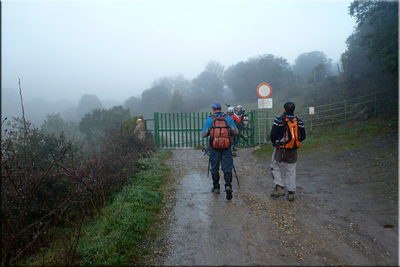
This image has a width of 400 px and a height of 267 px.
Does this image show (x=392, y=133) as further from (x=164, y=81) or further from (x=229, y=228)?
(x=164, y=81)

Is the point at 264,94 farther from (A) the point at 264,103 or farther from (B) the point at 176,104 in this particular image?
(B) the point at 176,104

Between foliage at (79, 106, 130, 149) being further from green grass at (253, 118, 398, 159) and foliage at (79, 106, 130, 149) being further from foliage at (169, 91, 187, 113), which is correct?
green grass at (253, 118, 398, 159)

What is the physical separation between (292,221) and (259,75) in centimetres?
4431

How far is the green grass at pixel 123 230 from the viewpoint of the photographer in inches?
122

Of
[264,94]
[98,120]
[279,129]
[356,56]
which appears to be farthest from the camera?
[98,120]

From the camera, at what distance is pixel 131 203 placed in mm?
Result: 4539

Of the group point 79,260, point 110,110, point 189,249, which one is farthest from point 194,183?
point 110,110

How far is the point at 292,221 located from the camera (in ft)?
13.1

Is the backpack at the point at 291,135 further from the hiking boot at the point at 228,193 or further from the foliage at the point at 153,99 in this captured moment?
the foliage at the point at 153,99

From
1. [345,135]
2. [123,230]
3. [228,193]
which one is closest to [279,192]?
[228,193]

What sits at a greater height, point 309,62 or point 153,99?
point 309,62

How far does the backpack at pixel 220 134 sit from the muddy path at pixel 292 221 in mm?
1092

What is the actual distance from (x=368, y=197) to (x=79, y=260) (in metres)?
5.14

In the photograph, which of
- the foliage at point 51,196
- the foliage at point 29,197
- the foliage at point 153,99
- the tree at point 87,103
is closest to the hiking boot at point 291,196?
the foliage at point 51,196
